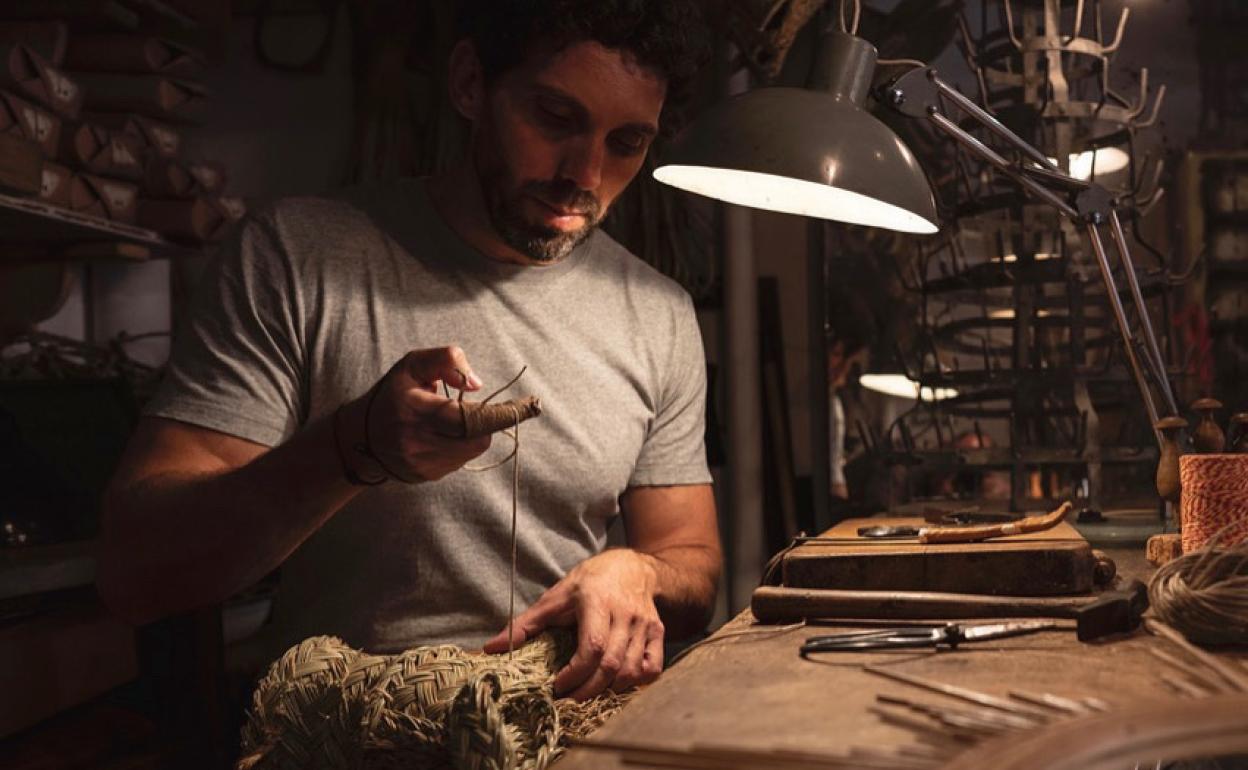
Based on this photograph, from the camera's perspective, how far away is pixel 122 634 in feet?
9.34

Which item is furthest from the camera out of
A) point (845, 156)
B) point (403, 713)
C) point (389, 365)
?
point (389, 365)

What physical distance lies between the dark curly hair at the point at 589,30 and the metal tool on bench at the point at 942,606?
993mm

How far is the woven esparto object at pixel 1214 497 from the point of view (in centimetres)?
160

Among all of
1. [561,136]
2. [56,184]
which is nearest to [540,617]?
[561,136]

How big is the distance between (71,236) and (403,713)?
2396mm

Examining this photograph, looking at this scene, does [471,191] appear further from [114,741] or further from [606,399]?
[114,741]

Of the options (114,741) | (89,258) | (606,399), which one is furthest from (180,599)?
(89,258)

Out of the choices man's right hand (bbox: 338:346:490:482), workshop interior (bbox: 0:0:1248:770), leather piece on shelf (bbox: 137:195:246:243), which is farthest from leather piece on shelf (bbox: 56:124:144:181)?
man's right hand (bbox: 338:346:490:482)

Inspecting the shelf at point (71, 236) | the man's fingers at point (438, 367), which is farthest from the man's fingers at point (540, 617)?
the shelf at point (71, 236)

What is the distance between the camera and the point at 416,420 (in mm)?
1412

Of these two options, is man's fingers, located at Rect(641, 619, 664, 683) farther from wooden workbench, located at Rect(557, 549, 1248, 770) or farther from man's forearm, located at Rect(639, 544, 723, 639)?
wooden workbench, located at Rect(557, 549, 1248, 770)

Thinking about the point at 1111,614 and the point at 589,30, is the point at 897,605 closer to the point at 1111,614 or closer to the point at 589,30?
the point at 1111,614

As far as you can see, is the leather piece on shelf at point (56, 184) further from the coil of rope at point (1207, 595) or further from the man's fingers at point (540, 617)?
the coil of rope at point (1207, 595)

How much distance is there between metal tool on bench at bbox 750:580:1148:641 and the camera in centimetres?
133
